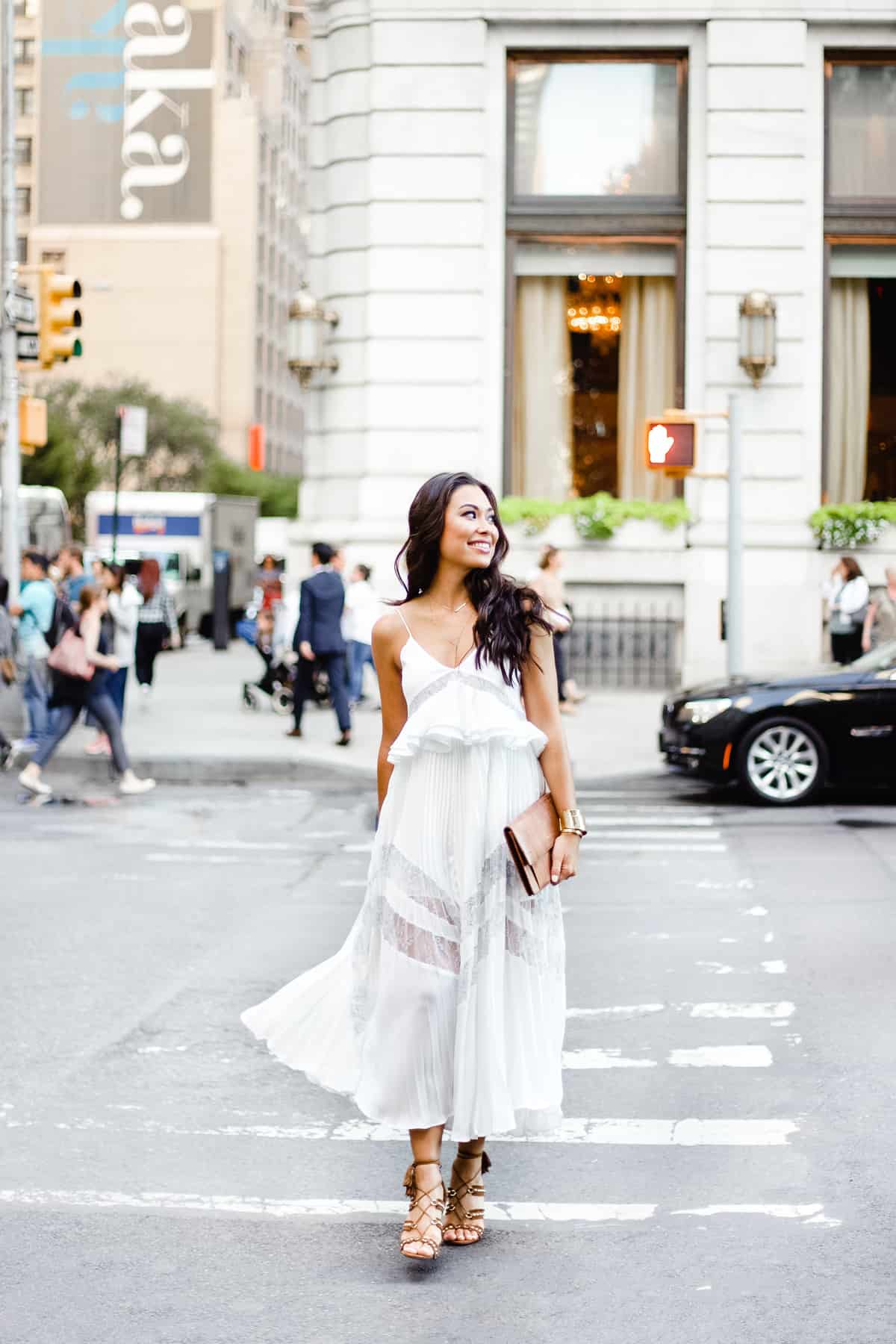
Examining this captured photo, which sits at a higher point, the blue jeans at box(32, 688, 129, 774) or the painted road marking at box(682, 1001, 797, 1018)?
the blue jeans at box(32, 688, 129, 774)

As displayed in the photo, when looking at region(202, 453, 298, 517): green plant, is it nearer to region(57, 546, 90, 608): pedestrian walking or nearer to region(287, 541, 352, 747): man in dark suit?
region(57, 546, 90, 608): pedestrian walking

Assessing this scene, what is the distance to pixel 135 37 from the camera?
87.6 m

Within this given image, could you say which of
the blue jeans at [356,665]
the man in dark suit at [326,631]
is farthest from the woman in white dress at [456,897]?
the blue jeans at [356,665]

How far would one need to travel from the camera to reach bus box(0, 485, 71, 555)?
136 ft

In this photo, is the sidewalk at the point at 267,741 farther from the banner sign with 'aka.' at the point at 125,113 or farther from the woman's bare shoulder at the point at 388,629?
the banner sign with 'aka.' at the point at 125,113

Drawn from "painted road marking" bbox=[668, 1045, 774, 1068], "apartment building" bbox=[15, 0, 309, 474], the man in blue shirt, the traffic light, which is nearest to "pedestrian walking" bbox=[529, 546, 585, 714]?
the man in blue shirt

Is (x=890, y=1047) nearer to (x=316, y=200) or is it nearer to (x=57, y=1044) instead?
(x=57, y=1044)

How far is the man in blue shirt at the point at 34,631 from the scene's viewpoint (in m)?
16.7

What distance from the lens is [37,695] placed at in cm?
1659

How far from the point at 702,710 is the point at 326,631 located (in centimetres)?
441

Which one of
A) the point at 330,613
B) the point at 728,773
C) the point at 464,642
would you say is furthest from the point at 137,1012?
the point at 330,613

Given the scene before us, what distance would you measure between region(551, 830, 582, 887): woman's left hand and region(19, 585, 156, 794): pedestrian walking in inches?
395

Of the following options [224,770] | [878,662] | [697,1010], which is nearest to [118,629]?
[224,770]

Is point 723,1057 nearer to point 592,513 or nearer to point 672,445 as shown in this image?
point 672,445
